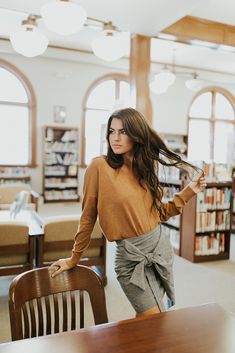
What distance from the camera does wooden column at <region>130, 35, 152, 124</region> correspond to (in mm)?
4398

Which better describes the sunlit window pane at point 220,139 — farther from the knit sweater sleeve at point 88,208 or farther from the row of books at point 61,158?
the knit sweater sleeve at point 88,208

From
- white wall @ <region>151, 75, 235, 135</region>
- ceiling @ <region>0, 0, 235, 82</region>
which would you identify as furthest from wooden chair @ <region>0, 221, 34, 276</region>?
white wall @ <region>151, 75, 235, 135</region>

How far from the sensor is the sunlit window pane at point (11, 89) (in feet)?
26.3

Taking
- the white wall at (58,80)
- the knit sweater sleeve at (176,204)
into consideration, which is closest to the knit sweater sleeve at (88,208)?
the knit sweater sleeve at (176,204)

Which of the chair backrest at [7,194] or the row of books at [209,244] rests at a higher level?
the chair backrest at [7,194]

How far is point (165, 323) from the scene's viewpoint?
3.56 ft

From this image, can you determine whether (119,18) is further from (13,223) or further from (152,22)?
(13,223)

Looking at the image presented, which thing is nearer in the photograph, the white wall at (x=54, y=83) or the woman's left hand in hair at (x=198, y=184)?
the woman's left hand in hair at (x=198, y=184)

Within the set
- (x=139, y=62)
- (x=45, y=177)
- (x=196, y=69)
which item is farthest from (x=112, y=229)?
(x=196, y=69)

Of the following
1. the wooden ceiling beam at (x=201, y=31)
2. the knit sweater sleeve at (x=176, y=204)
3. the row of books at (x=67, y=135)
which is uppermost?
the wooden ceiling beam at (x=201, y=31)

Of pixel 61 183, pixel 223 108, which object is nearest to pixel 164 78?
pixel 61 183

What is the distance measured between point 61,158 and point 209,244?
5233mm

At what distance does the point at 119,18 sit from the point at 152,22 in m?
0.42

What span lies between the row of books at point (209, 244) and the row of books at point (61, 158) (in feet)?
16.4
